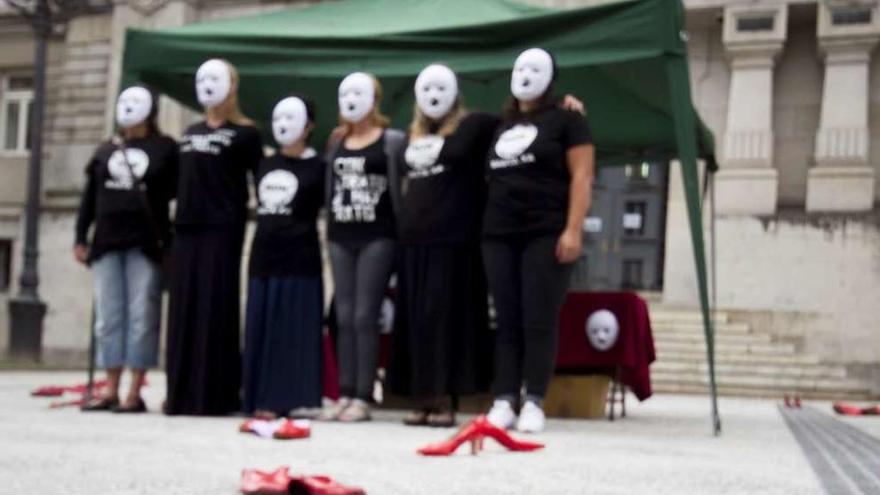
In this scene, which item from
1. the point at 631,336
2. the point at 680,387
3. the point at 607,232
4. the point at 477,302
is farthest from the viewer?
the point at 607,232

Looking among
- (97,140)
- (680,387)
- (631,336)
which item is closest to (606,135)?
(631,336)

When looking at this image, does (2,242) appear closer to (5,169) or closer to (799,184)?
(5,169)

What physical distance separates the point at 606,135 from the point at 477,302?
3261 mm

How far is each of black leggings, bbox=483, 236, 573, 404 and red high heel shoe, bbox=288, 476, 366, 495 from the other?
2741 millimetres

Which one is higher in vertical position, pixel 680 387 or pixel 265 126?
pixel 265 126

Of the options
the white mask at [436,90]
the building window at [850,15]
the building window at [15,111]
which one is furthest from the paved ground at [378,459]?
the building window at [15,111]

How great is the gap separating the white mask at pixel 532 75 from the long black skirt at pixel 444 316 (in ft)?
2.96

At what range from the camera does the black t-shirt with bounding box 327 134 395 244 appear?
664 centimetres

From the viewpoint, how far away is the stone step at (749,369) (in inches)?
547

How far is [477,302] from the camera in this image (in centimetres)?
664

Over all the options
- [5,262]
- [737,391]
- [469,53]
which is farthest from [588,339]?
[5,262]

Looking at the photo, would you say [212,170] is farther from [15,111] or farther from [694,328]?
[15,111]

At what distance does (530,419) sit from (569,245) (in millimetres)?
917

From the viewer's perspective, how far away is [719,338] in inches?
577
